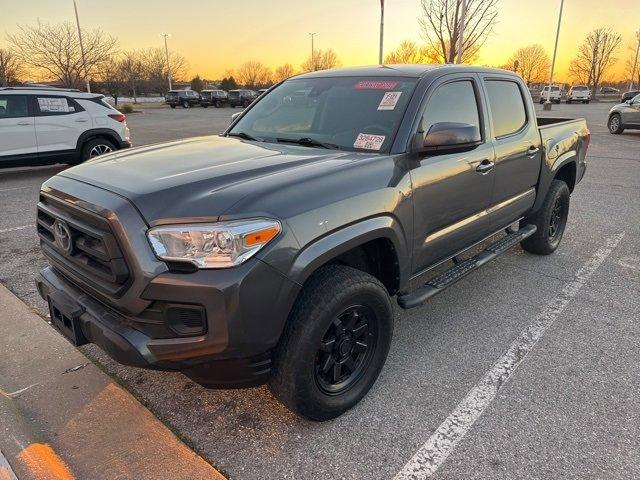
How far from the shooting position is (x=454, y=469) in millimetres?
2213

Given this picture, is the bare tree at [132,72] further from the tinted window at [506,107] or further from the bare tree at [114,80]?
the tinted window at [506,107]

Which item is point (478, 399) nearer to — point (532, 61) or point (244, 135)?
point (244, 135)

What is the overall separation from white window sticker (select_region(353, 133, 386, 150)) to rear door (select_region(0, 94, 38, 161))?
8.30m

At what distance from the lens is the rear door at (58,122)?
9.00 m

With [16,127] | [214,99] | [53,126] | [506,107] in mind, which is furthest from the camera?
[214,99]

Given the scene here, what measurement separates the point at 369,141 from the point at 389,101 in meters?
0.35

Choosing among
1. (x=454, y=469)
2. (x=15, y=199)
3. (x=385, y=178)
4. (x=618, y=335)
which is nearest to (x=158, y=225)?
(x=385, y=178)

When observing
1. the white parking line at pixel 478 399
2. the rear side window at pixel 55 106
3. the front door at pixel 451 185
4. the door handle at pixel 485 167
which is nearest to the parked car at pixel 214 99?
the rear side window at pixel 55 106

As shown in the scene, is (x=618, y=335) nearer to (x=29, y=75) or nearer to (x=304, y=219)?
(x=304, y=219)

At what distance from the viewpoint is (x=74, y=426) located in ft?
8.13

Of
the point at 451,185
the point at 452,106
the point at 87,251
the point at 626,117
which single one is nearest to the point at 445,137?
the point at 451,185

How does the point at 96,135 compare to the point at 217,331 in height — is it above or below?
above

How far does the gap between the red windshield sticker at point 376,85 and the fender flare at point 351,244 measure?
1065 mm

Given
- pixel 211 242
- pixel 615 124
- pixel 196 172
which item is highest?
pixel 196 172
